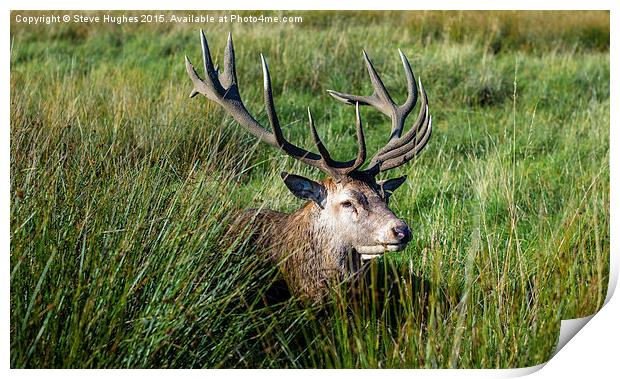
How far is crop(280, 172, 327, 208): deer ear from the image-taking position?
4.25 meters

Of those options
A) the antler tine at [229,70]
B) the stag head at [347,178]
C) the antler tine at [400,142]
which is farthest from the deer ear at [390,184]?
the antler tine at [229,70]

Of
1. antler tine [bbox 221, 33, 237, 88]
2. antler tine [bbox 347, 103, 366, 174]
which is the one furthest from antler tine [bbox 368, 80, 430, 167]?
antler tine [bbox 221, 33, 237, 88]

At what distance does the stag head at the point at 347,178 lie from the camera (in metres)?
4.12

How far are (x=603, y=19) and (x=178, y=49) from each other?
14.6ft

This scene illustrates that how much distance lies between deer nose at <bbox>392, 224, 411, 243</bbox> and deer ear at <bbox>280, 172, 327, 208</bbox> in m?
0.45

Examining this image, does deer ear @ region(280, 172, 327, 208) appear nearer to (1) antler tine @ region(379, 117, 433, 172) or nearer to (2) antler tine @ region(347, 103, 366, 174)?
(2) antler tine @ region(347, 103, 366, 174)

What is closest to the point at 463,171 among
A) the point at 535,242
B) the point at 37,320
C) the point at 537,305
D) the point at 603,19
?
the point at 535,242

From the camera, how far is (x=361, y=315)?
4230 mm

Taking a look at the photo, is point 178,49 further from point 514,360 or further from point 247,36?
point 514,360

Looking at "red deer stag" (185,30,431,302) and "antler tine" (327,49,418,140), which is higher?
"antler tine" (327,49,418,140)

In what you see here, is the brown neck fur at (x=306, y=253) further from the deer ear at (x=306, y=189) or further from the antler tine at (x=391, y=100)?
the antler tine at (x=391, y=100)

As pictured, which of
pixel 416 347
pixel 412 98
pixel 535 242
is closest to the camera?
pixel 416 347

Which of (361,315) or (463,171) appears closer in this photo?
(361,315)
